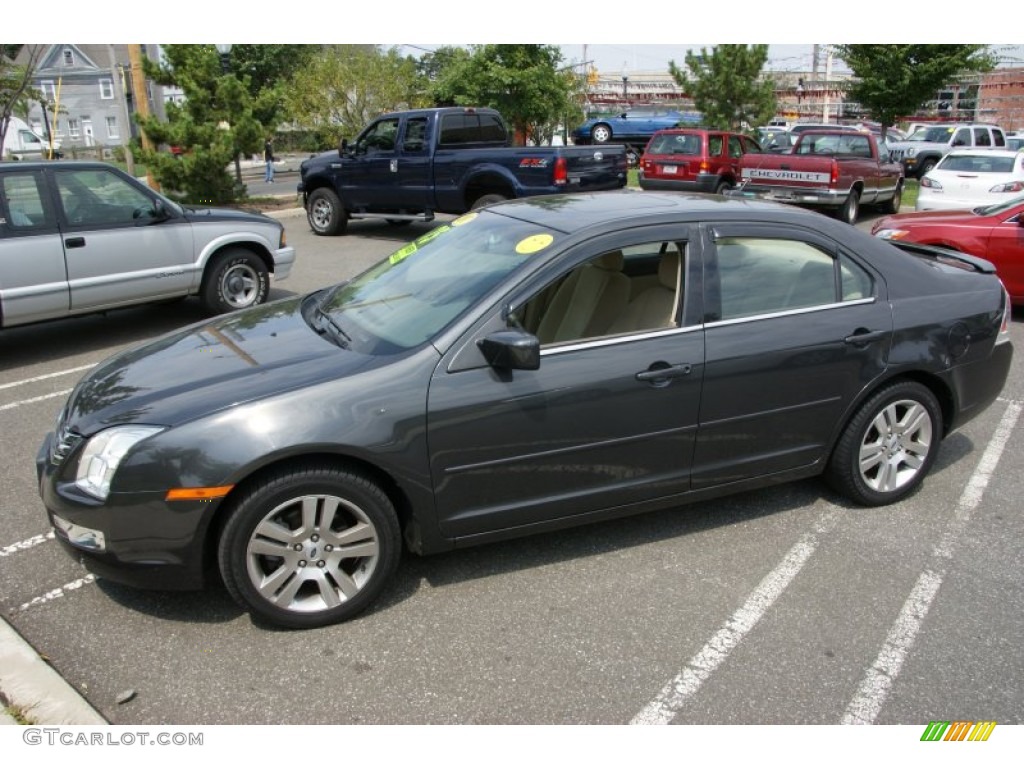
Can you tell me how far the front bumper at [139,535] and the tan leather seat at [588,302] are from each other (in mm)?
1599

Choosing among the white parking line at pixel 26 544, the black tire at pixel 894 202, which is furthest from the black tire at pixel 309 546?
the black tire at pixel 894 202

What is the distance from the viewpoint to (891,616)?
3.46 meters

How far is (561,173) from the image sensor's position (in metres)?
11.6

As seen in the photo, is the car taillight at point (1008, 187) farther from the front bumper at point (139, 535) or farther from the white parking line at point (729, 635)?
the front bumper at point (139, 535)

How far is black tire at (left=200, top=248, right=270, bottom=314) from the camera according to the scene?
26.8 ft

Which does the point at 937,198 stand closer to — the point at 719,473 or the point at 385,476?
the point at 719,473

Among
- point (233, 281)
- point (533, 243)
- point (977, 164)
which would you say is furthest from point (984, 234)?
point (977, 164)

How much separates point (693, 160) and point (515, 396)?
593 inches

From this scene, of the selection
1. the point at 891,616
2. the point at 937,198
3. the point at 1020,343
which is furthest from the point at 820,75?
the point at 891,616

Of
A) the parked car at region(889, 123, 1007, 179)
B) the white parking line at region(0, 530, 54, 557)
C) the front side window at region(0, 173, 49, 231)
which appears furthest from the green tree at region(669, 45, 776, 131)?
the white parking line at region(0, 530, 54, 557)

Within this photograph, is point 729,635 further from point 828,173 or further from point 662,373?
point 828,173

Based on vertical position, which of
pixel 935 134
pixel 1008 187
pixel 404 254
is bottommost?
pixel 1008 187

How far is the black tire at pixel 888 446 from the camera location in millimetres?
4242
